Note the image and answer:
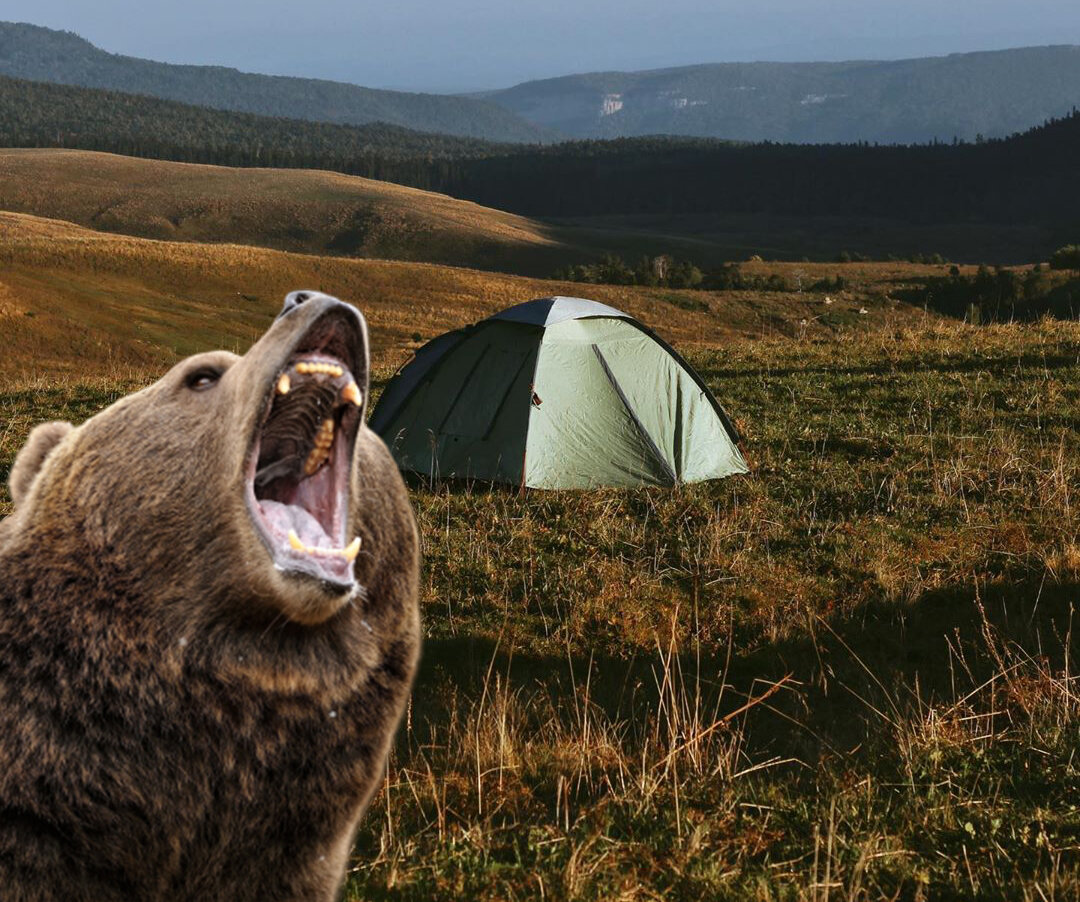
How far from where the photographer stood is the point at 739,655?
24.3ft

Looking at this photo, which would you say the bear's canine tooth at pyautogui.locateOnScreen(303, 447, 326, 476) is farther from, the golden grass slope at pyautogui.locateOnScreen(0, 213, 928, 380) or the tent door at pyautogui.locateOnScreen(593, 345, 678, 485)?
the golden grass slope at pyautogui.locateOnScreen(0, 213, 928, 380)

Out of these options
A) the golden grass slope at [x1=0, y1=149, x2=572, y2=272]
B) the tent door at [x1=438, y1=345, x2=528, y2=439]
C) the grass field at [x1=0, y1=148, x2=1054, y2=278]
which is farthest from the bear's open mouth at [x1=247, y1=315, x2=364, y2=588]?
the golden grass slope at [x1=0, y1=149, x2=572, y2=272]

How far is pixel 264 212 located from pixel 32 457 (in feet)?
411

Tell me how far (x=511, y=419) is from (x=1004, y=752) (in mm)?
7149

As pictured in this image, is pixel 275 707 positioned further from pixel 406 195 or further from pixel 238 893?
pixel 406 195

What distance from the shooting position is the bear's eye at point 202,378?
2.64m

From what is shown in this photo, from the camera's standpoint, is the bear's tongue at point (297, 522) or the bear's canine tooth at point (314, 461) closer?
the bear's tongue at point (297, 522)

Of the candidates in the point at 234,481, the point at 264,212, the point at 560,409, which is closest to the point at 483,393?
the point at 560,409

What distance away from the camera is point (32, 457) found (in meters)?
2.82

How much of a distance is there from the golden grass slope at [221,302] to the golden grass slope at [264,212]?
3591cm

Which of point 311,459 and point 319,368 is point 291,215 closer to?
point 311,459

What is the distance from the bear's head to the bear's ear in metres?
0.09

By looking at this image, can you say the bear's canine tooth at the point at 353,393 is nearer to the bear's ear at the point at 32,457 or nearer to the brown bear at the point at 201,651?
the brown bear at the point at 201,651

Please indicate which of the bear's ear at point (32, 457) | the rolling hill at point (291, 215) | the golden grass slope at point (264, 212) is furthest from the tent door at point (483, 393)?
the golden grass slope at point (264, 212)
